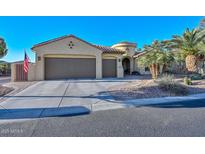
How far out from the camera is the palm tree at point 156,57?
15.5m

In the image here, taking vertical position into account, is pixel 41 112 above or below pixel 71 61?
below

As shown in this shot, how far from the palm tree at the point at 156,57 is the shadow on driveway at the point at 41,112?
10665 millimetres

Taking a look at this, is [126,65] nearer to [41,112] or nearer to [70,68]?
[70,68]

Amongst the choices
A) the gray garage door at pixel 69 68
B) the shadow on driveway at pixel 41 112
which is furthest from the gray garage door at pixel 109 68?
the shadow on driveway at pixel 41 112

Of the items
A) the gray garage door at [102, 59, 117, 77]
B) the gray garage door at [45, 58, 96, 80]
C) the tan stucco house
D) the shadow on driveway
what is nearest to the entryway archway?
the tan stucco house

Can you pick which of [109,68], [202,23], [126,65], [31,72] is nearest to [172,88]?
[109,68]

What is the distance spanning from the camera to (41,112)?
622cm

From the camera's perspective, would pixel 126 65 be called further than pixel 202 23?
Yes

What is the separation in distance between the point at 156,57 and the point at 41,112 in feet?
40.4

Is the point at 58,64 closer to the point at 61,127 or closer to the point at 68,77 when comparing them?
the point at 68,77

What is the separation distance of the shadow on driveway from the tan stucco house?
469 inches

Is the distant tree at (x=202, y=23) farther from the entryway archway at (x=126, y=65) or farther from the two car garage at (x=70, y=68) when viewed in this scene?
the two car garage at (x=70, y=68)
